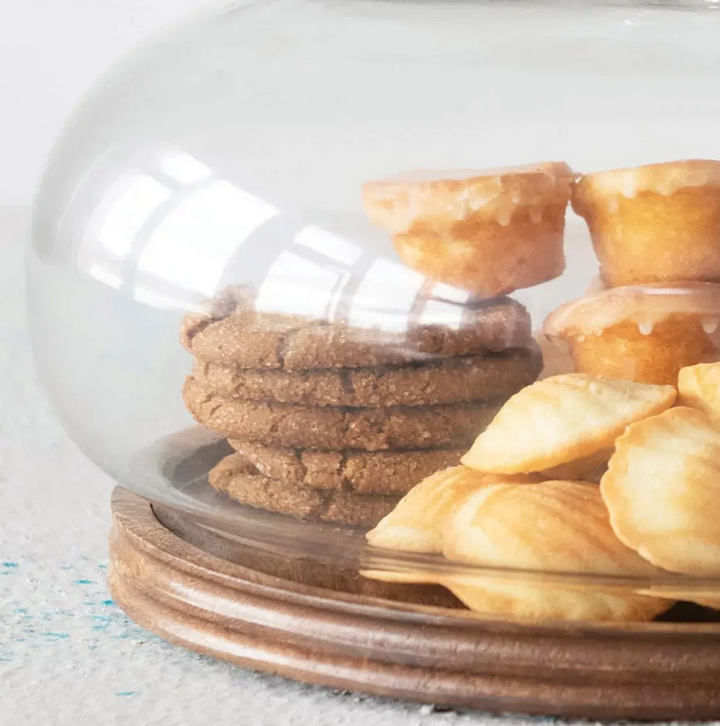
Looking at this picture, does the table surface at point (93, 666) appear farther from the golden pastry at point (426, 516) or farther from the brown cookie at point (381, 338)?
the brown cookie at point (381, 338)

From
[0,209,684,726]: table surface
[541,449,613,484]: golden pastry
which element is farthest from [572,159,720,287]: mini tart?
[0,209,684,726]: table surface

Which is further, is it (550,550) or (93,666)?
(93,666)

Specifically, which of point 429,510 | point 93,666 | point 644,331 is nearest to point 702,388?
point 644,331

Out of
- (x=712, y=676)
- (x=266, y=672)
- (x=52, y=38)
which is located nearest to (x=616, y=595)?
(x=712, y=676)

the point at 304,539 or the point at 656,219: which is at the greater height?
the point at 656,219

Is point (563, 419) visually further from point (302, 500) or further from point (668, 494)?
point (302, 500)

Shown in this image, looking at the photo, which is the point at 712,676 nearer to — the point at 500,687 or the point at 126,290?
the point at 500,687

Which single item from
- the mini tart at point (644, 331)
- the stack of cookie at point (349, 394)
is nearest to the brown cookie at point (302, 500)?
the stack of cookie at point (349, 394)
